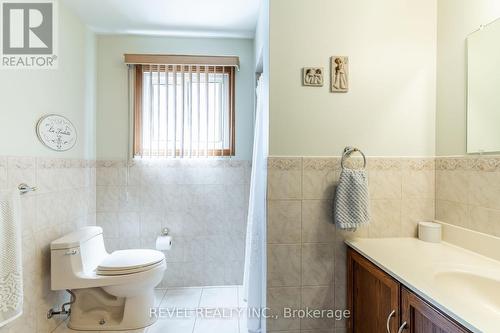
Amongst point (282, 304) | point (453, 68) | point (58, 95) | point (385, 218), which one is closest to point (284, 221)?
point (282, 304)

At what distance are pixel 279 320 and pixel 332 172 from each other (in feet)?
2.94

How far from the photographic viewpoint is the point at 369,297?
4.16 ft

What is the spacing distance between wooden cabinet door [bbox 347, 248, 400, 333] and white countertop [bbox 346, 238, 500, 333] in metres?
0.06

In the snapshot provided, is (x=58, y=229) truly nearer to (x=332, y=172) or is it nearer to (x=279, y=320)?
(x=279, y=320)

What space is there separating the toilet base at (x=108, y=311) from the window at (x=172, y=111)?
3.98 ft

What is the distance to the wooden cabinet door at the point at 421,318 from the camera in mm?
781

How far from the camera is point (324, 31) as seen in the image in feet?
4.96

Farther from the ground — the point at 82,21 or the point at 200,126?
the point at 82,21

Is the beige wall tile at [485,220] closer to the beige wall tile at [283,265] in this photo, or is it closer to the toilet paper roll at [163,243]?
the beige wall tile at [283,265]

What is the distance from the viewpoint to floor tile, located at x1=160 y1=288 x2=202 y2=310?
7.41 ft

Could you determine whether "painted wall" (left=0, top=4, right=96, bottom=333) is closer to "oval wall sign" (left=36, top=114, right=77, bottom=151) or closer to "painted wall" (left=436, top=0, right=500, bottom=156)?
"oval wall sign" (left=36, top=114, right=77, bottom=151)

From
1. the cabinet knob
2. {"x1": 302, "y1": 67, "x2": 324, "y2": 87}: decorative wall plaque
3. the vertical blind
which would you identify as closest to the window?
the vertical blind

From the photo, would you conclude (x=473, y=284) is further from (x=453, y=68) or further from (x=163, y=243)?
(x=163, y=243)

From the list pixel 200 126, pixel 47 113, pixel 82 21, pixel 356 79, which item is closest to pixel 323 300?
pixel 356 79
